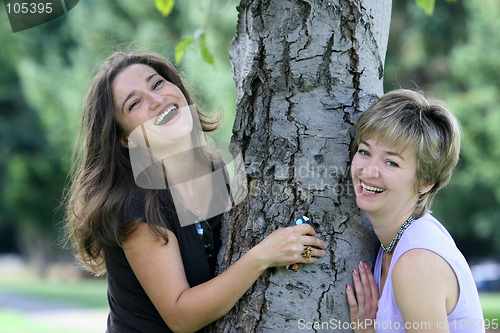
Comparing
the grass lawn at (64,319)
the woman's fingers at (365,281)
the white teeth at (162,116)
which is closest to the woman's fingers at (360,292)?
the woman's fingers at (365,281)

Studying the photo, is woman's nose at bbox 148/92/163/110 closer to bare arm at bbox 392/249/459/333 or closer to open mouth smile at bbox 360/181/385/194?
open mouth smile at bbox 360/181/385/194

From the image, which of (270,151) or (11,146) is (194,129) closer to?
(270,151)

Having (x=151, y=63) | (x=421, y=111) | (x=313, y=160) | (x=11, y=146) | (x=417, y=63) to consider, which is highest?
(x=151, y=63)

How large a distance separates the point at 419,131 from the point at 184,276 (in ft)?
3.66

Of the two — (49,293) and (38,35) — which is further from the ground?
(38,35)

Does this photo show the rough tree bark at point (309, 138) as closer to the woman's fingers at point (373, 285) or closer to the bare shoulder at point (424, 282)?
the woman's fingers at point (373, 285)

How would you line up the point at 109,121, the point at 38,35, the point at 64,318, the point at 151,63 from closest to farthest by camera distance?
the point at 109,121
the point at 151,63
the point at 64,318
the point at 38,35

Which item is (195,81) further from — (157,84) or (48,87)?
(48,87)

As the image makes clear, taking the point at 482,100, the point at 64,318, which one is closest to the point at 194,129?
the point at 64,318

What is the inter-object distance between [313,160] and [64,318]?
8.62 metres

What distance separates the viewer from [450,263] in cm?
158

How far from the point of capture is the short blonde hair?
1.70 meters

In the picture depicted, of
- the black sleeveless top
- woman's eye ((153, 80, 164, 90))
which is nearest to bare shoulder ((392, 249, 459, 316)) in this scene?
the black sleeveless top

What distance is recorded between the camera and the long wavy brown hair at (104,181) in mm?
1862
